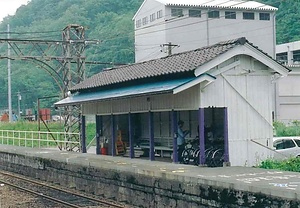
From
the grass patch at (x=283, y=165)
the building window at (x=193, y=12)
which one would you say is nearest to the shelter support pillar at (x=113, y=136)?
the grass patch at (x=283, y=165)

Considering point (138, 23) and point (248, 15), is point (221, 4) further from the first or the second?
point (138, 23)

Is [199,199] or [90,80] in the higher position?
[90,80]

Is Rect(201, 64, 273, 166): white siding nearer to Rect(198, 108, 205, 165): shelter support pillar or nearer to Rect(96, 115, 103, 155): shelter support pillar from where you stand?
Rect(198, 108, 205, 165): shelter support pillar

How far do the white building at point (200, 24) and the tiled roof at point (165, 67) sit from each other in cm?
2462

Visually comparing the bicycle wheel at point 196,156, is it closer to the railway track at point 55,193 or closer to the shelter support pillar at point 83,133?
the railway track at point 55,193

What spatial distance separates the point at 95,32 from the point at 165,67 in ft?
157

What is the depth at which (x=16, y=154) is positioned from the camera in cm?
2381

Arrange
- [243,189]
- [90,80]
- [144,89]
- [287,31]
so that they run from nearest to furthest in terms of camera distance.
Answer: [243,189]
[144,89]
[90,80]
[287,31]

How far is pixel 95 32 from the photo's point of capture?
62938mm

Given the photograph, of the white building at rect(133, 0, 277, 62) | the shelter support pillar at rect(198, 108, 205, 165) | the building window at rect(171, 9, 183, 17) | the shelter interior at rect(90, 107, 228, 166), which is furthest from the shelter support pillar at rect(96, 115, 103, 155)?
the building window at rect(171, 9, 183, 17)

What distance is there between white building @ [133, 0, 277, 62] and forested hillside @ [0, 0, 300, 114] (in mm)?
8243

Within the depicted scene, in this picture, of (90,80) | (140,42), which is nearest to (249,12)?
(140,42)

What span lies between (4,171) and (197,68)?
14.8 metres

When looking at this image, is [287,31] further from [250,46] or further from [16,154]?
[250,46]
